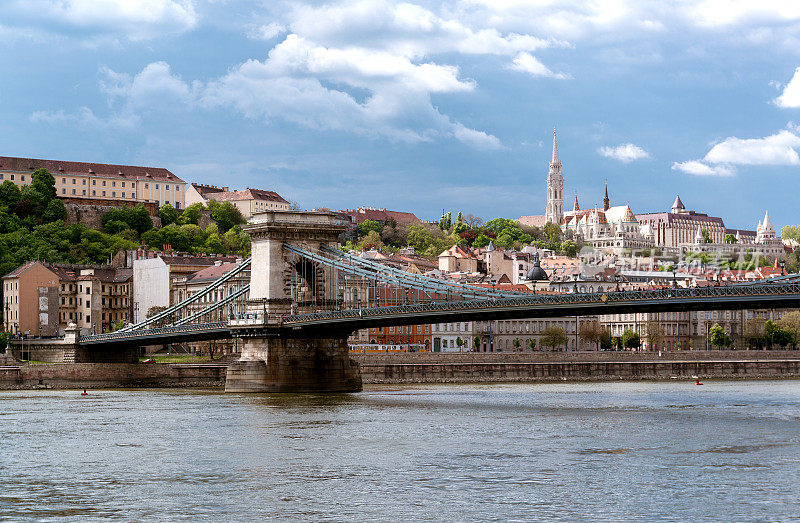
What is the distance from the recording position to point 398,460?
27688 mm

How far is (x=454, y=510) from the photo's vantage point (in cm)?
2127

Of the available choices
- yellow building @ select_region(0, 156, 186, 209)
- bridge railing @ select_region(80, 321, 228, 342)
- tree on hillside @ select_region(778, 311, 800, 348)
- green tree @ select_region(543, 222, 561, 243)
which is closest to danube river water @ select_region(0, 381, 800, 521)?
bridge railing @ select_region(80, 321, 228, 342)

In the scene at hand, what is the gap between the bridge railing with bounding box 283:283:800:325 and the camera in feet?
122

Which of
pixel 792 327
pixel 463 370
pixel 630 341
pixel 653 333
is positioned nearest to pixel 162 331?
pixel 463 370

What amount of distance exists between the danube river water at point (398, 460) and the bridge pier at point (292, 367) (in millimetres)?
2845

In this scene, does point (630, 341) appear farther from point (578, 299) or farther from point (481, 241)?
point (481, 241)

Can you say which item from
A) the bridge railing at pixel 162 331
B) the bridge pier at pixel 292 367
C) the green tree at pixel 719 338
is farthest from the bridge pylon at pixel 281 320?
the green tree at pixel 719 338

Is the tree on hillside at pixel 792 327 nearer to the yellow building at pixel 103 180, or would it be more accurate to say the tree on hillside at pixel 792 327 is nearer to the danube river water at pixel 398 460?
the danube river water at pixel 398 460

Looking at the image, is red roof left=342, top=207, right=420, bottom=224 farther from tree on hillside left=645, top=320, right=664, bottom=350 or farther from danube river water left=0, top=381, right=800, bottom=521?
danube river water left=0, top=381, right=800, bottom=521

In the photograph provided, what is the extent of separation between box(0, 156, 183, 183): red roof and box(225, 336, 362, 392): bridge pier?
3320 inches

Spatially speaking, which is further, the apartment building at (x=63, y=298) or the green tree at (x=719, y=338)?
the green tree at (x=719, y=338)

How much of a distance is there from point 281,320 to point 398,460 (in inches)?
854

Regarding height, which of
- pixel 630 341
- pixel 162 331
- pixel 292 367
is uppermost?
pixel 162 331

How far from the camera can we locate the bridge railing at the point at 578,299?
1467 inches
